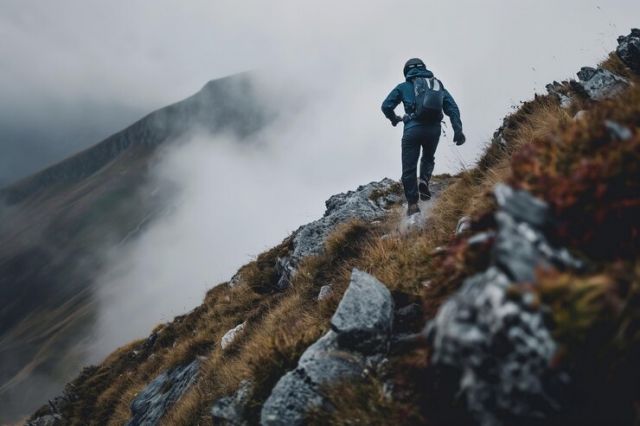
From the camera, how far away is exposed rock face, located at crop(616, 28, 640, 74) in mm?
9609

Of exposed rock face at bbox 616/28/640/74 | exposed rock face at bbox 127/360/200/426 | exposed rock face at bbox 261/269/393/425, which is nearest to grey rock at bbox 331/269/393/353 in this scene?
exposed rock face at bbox 261/269/393/425

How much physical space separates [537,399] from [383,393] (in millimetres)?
1852

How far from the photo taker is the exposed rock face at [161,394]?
1084 centimetres

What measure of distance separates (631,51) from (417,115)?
509 centimetres

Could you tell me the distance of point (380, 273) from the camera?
7266 mm

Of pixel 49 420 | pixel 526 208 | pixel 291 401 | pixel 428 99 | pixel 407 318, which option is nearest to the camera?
pixel 526 208

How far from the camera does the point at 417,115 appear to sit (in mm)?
11445

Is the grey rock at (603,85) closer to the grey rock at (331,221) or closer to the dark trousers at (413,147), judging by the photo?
the dark trousers at (413,147)

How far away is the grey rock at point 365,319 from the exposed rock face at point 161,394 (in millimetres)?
6774

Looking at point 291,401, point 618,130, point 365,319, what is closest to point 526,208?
point 618,130

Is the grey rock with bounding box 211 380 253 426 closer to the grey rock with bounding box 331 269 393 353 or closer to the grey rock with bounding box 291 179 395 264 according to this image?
the grey rock with bounding box 331 269 393 353

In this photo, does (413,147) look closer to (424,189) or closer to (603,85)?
(424,189)

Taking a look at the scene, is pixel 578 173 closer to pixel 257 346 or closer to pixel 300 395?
pixel 300 395

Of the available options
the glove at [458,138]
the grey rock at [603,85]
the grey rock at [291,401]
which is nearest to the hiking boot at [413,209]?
the glove at [458,138]
